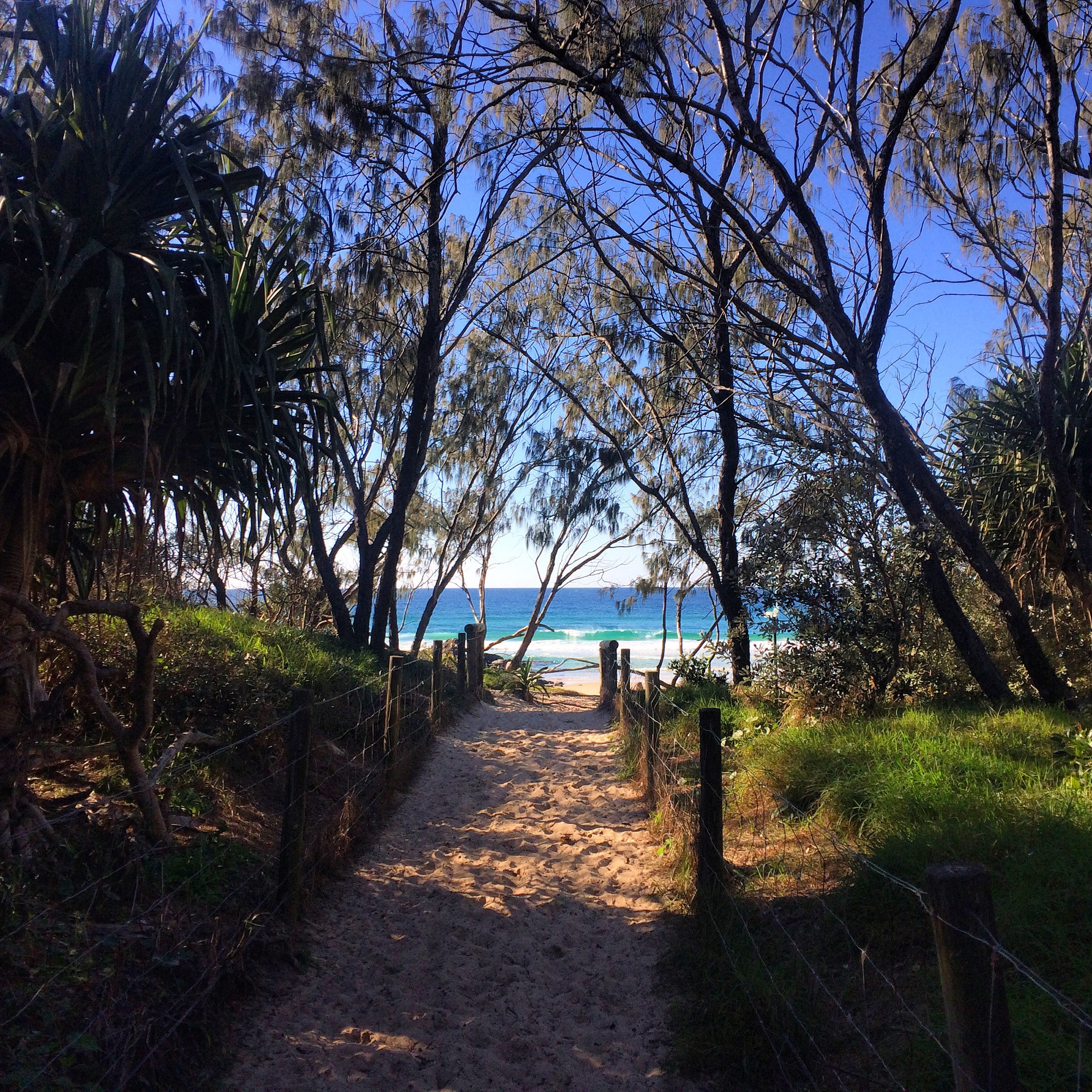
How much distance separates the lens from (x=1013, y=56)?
8.39 m

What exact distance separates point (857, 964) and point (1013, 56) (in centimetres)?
851

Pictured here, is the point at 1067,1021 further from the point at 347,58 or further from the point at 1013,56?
the point at 1013,56

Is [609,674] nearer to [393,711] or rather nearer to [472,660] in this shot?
[472,660]

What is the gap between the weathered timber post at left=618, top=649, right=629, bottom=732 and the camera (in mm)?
10188

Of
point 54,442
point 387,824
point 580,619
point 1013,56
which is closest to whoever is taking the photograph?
point 54,442

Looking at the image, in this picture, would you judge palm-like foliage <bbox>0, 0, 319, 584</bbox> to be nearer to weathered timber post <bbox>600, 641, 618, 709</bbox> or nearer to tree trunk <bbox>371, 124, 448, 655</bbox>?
tree trunk <bbox>371, 124, 448, 655</bbox>

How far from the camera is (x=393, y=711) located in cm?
740

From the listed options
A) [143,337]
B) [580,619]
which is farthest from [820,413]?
[580,619]

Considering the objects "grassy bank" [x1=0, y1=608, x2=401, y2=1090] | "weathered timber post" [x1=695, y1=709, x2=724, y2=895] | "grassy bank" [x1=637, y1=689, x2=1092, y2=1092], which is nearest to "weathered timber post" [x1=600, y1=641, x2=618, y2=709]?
"grassy bank" [x1=0, y1=608, x2=401, y2=1090]

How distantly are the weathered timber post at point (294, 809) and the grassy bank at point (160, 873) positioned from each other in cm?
9

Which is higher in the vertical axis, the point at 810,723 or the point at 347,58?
the point at 347,58

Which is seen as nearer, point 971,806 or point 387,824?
point 971,806

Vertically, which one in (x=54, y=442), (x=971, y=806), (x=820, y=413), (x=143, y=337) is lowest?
(x=971, y=806)

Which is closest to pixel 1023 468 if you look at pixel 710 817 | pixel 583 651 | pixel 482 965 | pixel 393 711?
pixel 710 817
